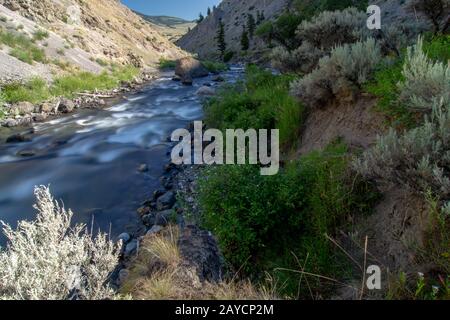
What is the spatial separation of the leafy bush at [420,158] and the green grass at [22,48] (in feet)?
72.5

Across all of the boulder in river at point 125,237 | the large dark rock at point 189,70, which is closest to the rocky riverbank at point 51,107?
the large dark rock at point 189,70

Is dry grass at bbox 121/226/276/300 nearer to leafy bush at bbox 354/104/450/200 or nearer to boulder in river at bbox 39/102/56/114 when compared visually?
leafy bush at bbox 354/104/450/200

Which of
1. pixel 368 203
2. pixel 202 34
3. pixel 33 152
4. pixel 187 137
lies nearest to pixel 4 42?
pixel 33 152

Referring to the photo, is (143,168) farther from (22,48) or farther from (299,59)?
(22,48)

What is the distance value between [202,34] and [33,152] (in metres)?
136

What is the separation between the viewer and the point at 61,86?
19375mm

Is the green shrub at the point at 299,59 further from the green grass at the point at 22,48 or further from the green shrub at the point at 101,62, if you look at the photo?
the green shrub at the point at 101,62

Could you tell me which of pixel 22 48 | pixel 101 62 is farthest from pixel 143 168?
pixel 101 62

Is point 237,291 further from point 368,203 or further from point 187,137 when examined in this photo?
point 187,137

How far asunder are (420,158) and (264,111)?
546 centimetres

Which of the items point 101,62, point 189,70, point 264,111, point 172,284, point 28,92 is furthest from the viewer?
point 189,70

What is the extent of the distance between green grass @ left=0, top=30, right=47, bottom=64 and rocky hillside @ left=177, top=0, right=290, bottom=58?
180ft

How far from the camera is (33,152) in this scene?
11.2 metres

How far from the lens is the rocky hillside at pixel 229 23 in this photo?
86.5 meters
